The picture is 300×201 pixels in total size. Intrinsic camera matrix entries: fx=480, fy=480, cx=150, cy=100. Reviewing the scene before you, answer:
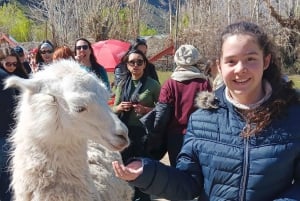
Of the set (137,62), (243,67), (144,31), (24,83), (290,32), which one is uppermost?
(243,67)

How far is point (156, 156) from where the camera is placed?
14.3ft

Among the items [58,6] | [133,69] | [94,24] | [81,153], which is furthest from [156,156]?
[58,6]

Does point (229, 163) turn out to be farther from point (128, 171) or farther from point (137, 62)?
point (137, 62)

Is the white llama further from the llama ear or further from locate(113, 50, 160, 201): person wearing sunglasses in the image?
locate(113, 50, 160, 201): person wearing sunglasses

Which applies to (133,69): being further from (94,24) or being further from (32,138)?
(94,24)

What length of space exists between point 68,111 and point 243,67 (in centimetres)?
91

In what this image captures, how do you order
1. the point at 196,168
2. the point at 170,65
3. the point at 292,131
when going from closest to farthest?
the point at 292,131 < the point at 196,168 < the point at 170,65

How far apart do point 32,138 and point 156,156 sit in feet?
7.21

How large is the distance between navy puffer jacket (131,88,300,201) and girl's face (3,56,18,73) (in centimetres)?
336

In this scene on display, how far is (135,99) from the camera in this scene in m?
4.46

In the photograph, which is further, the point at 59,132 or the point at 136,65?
the point at 136,65

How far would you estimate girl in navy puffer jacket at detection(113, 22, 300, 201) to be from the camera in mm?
1588

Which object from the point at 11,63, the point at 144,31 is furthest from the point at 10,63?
the point at 144,31

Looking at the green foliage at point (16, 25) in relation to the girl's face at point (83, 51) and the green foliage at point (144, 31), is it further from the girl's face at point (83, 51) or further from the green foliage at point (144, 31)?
the girl's face at point (83, 51)
